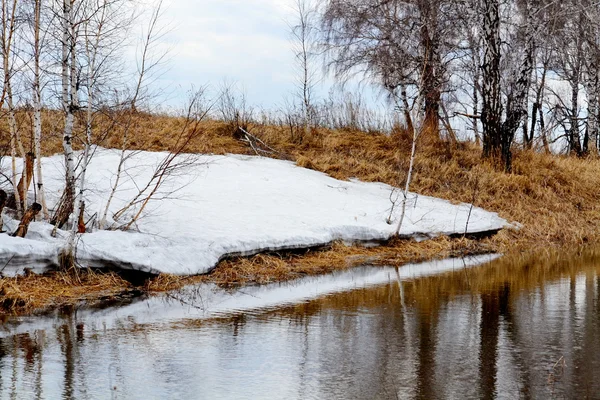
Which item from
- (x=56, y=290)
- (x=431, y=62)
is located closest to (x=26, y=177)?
(x=56, y=290)

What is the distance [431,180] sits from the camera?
21250mm

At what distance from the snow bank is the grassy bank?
1.50 ft

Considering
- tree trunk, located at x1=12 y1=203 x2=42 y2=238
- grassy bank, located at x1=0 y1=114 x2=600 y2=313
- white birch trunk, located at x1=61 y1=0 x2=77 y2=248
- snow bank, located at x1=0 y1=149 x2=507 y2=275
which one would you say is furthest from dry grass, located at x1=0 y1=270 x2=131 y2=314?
grassy bank, located at x1=0 y1=114 x2=600 y2=313

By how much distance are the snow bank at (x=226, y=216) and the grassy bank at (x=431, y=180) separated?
1.50ft

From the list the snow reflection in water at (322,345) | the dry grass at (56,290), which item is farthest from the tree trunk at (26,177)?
the snow reflection in water at (322,345)

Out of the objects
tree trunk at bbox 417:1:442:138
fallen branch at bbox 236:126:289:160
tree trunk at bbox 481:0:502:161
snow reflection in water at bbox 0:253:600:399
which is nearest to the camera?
snow reflection in water at bbox 0:253:600:399

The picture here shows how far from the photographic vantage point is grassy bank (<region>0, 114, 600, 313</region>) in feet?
48.1

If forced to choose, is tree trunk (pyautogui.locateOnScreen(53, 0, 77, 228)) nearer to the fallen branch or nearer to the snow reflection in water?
the snow reflection in water

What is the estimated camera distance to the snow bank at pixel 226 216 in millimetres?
10906

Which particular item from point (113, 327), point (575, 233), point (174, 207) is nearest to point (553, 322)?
point (113, 327)

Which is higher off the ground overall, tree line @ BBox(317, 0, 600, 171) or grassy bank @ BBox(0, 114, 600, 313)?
tree line @ BBox(317, 0, 600, 171)

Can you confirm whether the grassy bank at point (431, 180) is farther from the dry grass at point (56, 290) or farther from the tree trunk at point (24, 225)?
the tree trunk at point (24, 225)

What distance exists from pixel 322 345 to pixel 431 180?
1439 centimetres

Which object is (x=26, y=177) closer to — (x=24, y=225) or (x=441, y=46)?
(x=24, y=225)
